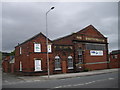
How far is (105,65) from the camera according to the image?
3678cm

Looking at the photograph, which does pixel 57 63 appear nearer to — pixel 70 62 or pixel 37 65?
pixel 70 62

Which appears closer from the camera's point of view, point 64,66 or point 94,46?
point 64,66

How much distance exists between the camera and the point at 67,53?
3034cm

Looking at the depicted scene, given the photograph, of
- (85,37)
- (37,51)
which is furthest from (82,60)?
(37,51)

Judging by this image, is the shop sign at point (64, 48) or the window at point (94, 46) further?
the window at point (94, 46)

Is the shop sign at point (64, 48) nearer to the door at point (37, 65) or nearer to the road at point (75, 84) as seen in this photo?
the door at point (37, 65)

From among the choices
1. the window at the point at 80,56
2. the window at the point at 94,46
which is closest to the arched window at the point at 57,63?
the window at the point at 80,56

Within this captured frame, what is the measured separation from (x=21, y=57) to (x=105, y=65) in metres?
18.0

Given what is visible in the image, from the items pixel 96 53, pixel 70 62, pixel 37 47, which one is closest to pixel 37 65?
pixel 37 47

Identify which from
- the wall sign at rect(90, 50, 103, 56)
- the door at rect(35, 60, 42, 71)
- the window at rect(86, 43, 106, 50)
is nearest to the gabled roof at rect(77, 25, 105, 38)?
the window at rect(86, 43, 106, 50)

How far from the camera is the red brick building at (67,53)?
27.2 m

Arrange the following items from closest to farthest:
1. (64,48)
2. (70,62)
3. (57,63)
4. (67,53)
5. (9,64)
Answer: (57,63) < (64,48) < (67,53) < (70,62) < (9,64)

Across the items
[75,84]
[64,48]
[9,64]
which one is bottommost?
[9,64]

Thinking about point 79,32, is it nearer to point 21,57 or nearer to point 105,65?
point 105,65
